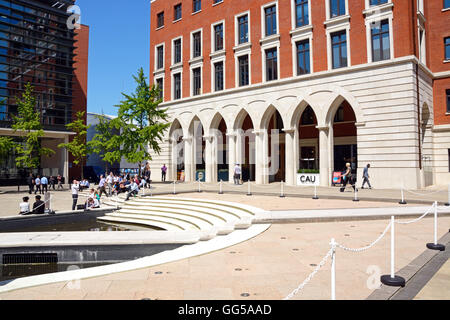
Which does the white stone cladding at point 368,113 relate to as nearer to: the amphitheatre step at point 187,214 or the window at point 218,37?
the window at point 218,37

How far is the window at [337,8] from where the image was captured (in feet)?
76.7

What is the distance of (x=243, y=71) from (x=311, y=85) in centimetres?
755

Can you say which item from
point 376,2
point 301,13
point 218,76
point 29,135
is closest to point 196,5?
point 218,76

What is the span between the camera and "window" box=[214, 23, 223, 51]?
31203mm

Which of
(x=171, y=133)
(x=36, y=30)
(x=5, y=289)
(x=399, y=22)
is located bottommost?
(x=5, y=289)

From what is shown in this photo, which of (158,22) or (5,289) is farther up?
(158,22)

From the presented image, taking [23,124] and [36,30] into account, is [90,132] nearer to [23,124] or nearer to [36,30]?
[36,30]

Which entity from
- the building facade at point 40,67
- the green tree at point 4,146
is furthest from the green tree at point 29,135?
the building facade at point 40,67

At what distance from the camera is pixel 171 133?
3538 cm

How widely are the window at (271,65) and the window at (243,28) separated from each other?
3188 millimetres

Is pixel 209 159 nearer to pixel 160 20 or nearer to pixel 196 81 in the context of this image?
pixel 196 81
